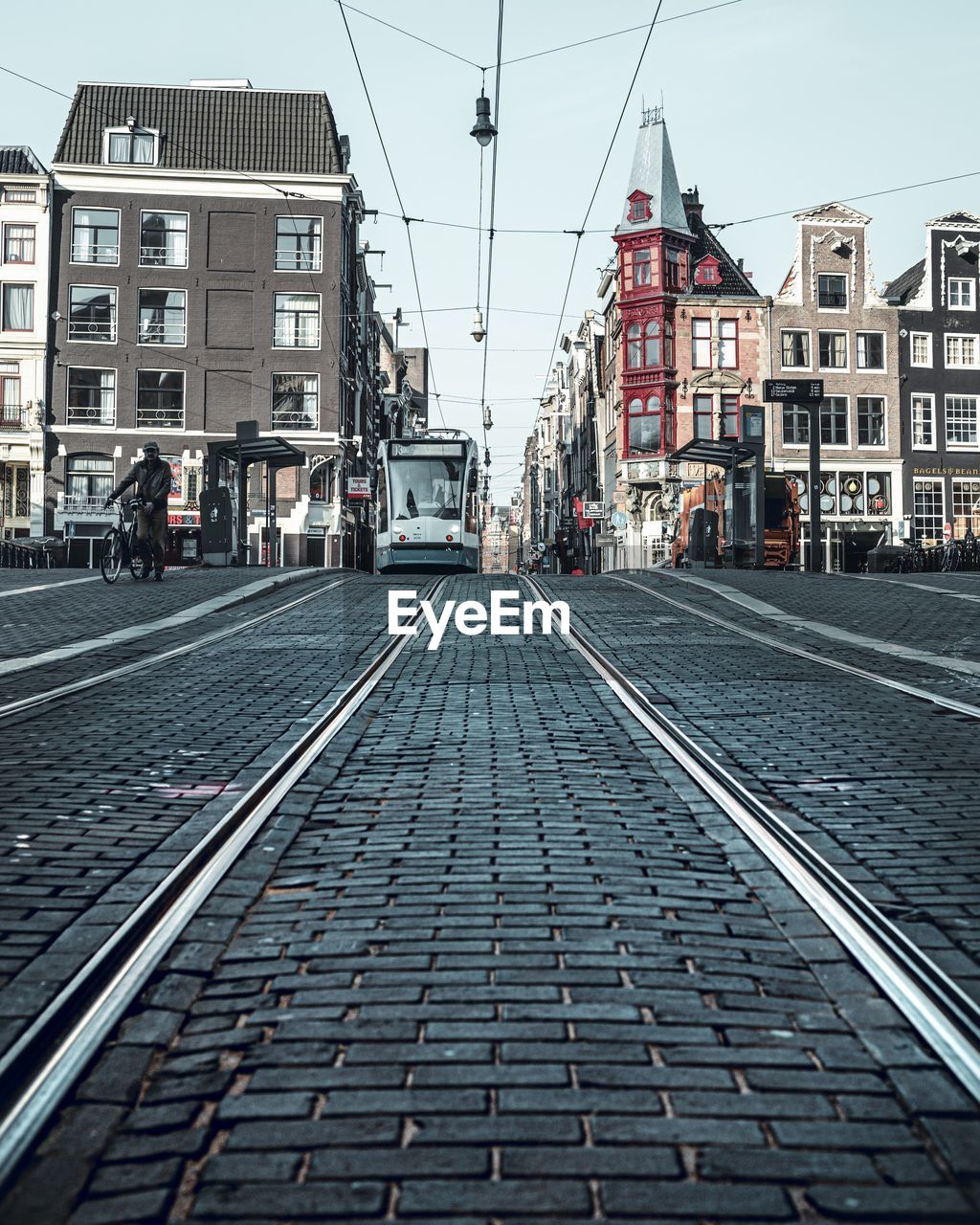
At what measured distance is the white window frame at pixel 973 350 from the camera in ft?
152

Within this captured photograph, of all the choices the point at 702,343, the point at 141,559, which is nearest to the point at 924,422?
the point at 702,343

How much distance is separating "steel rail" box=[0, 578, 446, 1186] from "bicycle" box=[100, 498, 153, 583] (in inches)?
511

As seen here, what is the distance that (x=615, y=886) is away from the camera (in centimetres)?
379

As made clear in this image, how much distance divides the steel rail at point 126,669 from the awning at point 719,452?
1329 cm

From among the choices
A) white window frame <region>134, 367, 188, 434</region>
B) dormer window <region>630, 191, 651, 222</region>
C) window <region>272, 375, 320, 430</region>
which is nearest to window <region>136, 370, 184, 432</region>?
white window frame <region>134, 367, 188, 434</region>

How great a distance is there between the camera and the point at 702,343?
46750 millimetres

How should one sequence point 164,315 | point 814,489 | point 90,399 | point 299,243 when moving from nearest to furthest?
point 814,489, point 90,399, point 164,315, point 299,243

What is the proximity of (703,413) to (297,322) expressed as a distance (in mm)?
15689

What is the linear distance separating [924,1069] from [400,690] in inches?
234

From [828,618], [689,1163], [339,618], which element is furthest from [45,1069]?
[828,618]

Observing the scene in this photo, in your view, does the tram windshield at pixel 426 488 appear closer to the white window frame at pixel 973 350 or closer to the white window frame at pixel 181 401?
the white window frame at pixel 181 401

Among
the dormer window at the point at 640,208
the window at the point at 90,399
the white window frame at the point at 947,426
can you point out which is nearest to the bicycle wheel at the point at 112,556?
the window at the point at 90,399

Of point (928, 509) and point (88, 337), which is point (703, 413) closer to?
point (928, 509)

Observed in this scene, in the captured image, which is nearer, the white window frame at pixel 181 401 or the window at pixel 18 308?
the window at pixel 18 308
